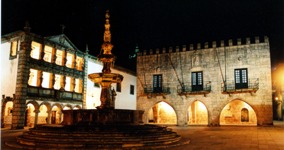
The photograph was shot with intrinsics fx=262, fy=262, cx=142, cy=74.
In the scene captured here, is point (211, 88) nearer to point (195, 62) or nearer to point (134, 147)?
point (195, 62)

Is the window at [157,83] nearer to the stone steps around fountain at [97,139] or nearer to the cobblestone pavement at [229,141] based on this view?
the cobblestone pavement at [229,141]

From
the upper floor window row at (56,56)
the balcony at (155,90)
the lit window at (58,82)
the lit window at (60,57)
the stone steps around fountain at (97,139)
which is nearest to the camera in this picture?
the stone steps around fountain at (97,139)

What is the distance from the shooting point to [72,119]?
1095cm

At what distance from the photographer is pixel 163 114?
104 ft

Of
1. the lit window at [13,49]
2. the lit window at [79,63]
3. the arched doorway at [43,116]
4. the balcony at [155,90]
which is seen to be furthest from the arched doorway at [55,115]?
the balcony at [155,90]

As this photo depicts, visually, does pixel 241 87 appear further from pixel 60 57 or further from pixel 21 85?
pixel 21 85

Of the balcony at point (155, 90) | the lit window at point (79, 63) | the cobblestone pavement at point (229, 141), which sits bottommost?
the cobblestone pavement at point (229, 141)

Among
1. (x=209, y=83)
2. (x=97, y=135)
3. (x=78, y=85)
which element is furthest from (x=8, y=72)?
(x=209, y=83)

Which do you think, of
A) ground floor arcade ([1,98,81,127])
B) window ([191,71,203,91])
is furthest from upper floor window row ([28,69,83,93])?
window ([191,71,203,91])

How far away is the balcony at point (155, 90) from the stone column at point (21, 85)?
13238 mm

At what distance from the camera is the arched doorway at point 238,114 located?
28.8 m

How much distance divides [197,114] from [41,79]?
18.0 meters

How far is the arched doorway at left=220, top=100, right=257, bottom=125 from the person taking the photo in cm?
2878

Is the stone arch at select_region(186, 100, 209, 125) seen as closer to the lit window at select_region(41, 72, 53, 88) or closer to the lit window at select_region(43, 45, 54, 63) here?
the lit window at select_region(41, 72, 53, 88)
